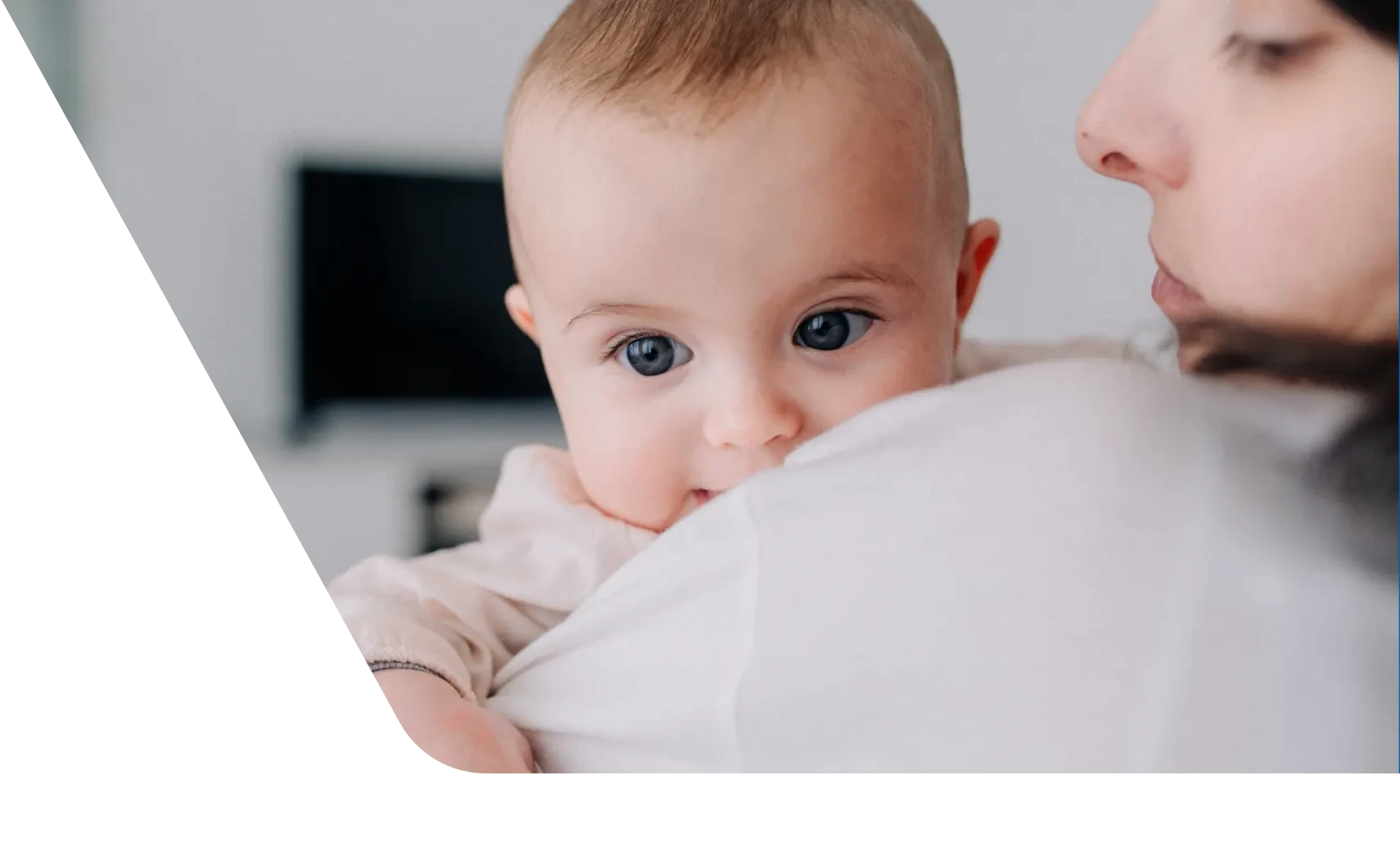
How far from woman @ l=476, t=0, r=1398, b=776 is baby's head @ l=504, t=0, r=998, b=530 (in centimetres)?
16

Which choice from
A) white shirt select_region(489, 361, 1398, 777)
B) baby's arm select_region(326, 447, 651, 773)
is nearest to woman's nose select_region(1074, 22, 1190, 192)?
white shirt select_region(489, 361, 1398, 777)

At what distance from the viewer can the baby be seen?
0.60m

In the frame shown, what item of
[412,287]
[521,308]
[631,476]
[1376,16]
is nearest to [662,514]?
[631,476]

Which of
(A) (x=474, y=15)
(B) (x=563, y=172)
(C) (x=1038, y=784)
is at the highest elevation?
(A) (x=474, y=15)

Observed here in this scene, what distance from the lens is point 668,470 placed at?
2.24ft

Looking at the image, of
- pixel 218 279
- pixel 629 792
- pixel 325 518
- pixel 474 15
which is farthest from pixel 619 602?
pixel 325 518

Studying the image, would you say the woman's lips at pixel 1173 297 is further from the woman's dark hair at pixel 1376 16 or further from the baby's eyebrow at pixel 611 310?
the baby's eyebrow at pixel 611 310

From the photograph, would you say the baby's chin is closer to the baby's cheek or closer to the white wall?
the baby's cheek

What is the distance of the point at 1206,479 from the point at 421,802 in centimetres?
30

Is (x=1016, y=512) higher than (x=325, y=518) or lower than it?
lower

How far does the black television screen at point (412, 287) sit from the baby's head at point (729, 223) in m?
1.64

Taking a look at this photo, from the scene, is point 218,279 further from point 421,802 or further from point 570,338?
point 421,802

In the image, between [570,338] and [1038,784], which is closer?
[1038,784]

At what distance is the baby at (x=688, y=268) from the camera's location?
0.60m
